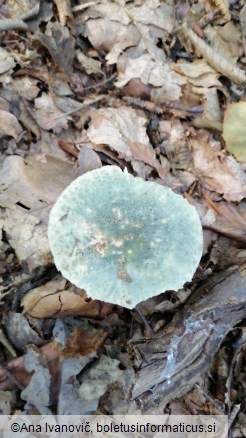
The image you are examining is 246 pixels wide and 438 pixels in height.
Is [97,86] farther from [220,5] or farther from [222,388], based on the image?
[222,388]

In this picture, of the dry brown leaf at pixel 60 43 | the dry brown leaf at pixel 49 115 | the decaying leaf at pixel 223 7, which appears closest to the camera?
the dry brown leaf at pixel 49 115

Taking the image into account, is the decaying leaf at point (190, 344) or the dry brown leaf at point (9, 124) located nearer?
the decaying leaf at point (190, 344)

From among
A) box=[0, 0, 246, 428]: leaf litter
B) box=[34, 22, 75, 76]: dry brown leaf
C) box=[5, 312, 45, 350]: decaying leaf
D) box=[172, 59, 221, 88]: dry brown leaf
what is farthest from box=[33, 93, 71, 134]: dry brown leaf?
box=[5, 312, 45, 350]: decaying leaf

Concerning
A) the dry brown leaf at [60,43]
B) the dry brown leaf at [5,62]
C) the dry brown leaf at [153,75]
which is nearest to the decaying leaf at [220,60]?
the dry brown leaf at [153,75]

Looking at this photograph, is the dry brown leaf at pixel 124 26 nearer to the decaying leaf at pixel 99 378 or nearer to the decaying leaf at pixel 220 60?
the decaying leaf at pixel 220 60

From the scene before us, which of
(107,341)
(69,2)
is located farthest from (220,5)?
(107,341)

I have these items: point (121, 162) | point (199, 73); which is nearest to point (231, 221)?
point (121, 162)

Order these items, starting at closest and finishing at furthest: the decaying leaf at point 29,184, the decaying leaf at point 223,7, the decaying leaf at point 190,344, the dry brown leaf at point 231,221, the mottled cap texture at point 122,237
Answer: the mottled cap texture at point 122,237
the decaying leaf at point 190,344
the decaying leaf at point 29,184
the dry brown leaf at point 231,221
the decaying leaf at point 223,7

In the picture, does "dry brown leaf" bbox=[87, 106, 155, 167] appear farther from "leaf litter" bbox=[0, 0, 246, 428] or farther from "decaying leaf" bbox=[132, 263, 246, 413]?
"decaying leaf" bbox=[132, 263, 246, 413]
